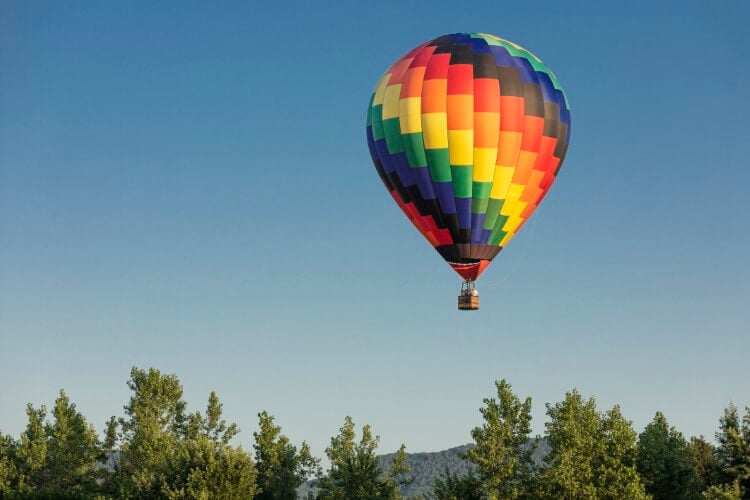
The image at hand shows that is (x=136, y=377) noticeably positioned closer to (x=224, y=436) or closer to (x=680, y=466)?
(x=224, y=436)

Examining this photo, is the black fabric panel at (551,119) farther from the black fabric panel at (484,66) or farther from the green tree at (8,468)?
the green tree at (8,468)

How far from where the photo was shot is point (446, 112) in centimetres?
6153

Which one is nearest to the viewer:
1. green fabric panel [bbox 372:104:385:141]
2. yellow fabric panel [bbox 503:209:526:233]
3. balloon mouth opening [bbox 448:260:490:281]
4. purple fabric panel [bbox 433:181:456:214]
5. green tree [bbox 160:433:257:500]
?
purple fabric panel [bbox 433:181:456:214]

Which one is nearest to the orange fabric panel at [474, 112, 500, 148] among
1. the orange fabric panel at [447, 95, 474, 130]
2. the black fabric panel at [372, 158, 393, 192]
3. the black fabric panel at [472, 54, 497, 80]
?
the orange fabric panel at [447, 95, 474, 130]

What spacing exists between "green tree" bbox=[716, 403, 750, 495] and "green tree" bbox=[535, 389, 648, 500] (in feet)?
29.5

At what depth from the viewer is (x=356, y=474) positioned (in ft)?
248

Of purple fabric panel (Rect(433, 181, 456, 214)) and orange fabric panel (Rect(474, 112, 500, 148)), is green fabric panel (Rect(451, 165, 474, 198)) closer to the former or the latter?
purple fabric panel (Rect(433, 181, 456, 214))

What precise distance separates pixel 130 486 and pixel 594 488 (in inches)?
1588

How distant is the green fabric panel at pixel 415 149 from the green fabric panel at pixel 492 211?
4.47 m

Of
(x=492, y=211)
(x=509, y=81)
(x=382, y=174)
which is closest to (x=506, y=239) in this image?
(x=492, y=211)

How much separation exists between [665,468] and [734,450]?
5.83 metres

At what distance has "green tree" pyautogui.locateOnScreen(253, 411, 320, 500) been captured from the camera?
→ 80250mm

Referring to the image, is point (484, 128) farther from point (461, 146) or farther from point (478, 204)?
point (478, 204)

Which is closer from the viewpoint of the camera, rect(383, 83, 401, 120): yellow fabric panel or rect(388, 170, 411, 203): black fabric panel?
rect(383, 83, 401, 120): yellow fabric panel
